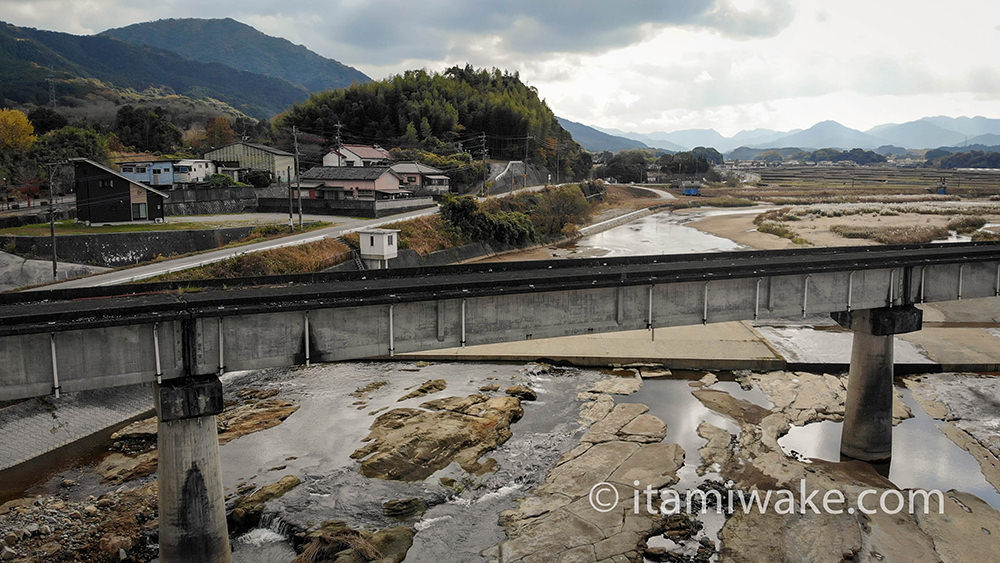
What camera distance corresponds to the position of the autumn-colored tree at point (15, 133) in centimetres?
8040

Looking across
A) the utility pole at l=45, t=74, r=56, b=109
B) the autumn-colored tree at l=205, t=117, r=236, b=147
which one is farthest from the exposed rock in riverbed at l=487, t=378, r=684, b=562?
the utility pole at l=45, t=74, r=56, b=109

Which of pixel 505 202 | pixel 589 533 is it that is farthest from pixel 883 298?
pixel 505 202

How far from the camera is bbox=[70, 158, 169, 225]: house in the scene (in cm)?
5028

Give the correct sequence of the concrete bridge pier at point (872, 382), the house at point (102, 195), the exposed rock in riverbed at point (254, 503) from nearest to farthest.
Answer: the exposed rock in riverbed at point (254, 503) < the concrete bridge pier at point (872, 382) < the house at point (102, 195)

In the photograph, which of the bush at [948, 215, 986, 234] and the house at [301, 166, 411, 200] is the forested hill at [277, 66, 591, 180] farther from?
the bush at [948, 215, 986, 234]

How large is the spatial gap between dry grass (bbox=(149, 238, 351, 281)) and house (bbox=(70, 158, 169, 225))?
15001 millimetres

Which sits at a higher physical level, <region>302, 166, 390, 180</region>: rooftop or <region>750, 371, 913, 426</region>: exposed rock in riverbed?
<region>302, 166, 390, 180</region>: rooftop

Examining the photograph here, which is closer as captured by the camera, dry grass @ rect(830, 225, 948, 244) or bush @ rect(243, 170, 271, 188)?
bush @ rect(243, 170, 271, 188)

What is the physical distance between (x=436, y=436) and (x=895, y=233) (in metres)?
79.7

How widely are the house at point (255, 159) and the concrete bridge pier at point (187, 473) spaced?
72950mm

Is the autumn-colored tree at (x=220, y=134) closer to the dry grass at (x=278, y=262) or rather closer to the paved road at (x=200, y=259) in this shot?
the paved road at (x=200, y=259)

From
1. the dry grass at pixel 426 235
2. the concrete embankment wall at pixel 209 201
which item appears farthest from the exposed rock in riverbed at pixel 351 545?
the concrete embankment wall at pixel 209 201

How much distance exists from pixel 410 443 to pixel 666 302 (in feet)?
38.5

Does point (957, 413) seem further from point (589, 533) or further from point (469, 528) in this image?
point (469, 528)
